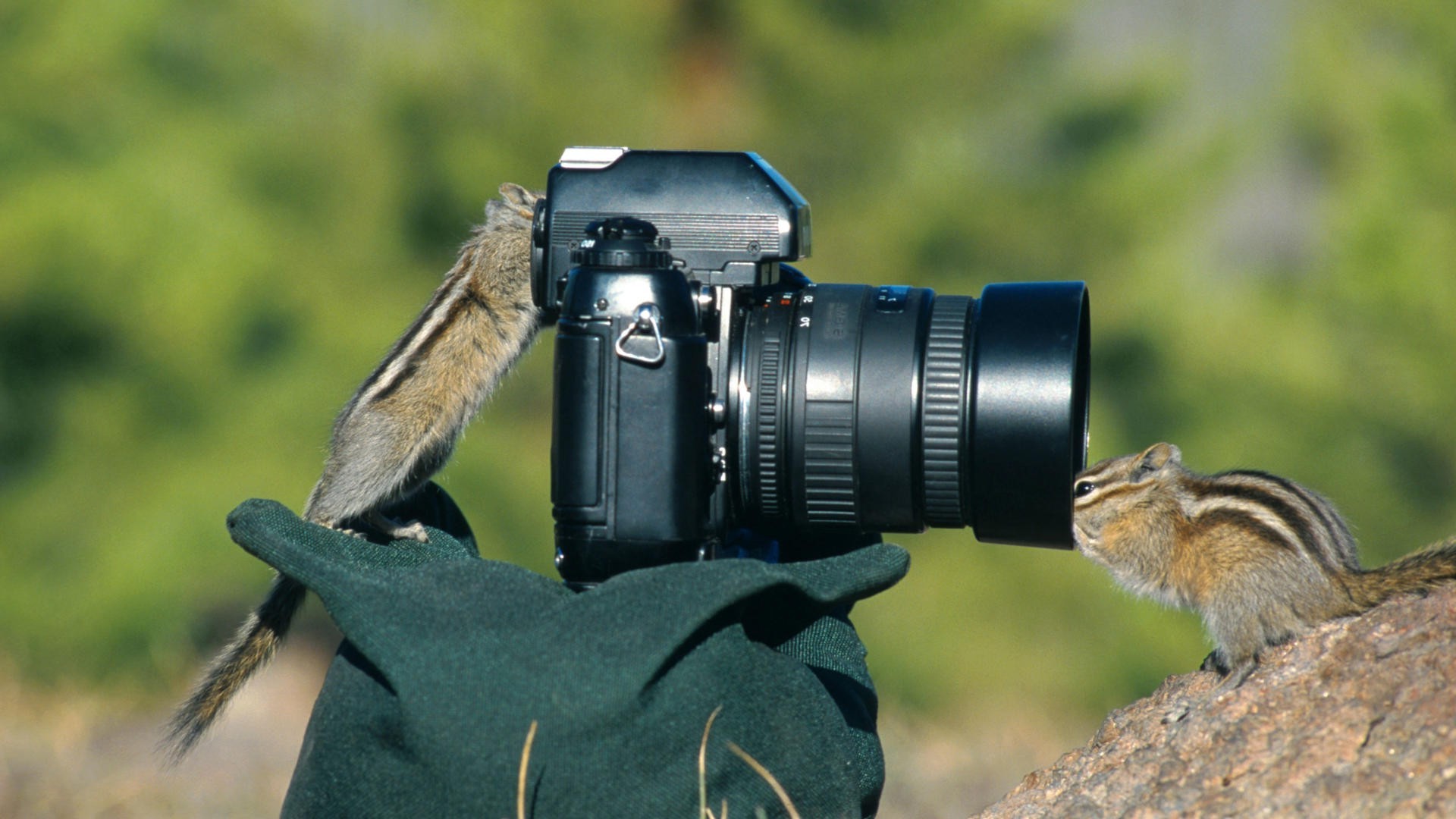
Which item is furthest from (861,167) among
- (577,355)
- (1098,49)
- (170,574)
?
(577,355)

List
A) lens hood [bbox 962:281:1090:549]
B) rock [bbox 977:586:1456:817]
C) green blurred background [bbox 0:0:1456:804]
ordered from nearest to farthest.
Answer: rock [bbox 977:586:1456:817], lens hood [bbox 962:281:1090:549], green blurred background [bbox 0:0:1456:804]

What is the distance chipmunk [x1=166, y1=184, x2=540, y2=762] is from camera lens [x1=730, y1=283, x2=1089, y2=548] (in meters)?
0.76

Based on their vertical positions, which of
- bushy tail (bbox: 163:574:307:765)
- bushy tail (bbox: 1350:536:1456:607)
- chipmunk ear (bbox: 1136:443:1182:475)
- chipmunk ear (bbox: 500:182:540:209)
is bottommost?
bushy tail (bbox: 163:574:307:765)

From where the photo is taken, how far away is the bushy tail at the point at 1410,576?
5.91 feet

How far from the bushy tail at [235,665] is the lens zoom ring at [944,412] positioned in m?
1.01

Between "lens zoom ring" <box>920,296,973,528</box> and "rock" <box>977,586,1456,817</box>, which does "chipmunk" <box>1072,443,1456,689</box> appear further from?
"lens zoom ring" <box>920,296,973,528</box>

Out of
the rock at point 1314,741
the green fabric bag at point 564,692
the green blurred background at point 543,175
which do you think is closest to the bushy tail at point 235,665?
the green fabric bag at point 564,692

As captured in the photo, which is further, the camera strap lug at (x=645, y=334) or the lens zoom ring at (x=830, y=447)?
the lens zoom ring at (x=830, y=447)

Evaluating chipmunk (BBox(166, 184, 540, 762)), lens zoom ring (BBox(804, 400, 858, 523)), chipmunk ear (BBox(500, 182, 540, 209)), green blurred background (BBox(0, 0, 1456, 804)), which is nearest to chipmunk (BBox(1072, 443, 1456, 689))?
lens zoom ring (BBox(804, 400, 858, 523))

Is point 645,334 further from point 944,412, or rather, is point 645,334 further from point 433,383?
point 433,383

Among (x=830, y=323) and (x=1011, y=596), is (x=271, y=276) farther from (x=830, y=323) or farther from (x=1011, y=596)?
(x=830, y=323)

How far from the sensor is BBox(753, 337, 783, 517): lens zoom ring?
2027 mm

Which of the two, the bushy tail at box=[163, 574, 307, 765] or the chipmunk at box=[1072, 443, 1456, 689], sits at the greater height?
the chipmunk at box=[1072, 443, 1456, 689]

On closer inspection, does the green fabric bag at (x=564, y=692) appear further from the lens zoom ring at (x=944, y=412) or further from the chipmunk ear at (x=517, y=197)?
the chipmunk ear at (x=517, y=197)
